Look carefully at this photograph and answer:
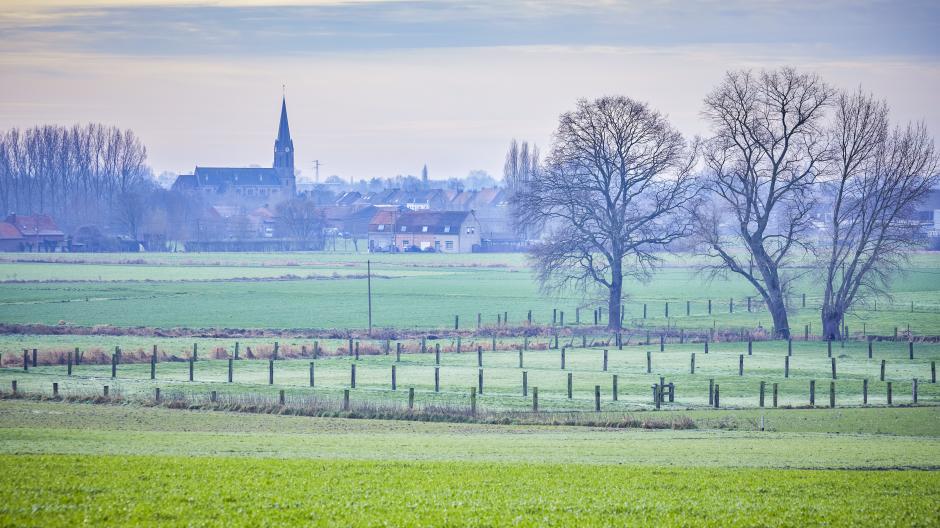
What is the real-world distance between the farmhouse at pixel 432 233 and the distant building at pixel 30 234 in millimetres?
49262

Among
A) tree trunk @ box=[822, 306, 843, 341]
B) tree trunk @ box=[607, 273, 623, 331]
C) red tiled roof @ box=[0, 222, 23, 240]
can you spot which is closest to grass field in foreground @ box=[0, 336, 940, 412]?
tree trunk @ box=[822, 306, 843, 341]

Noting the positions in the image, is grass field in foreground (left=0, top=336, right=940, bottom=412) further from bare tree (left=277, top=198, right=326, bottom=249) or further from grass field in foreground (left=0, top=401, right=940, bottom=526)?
bare tree (left=277, top=198, right=326, bottom=249)

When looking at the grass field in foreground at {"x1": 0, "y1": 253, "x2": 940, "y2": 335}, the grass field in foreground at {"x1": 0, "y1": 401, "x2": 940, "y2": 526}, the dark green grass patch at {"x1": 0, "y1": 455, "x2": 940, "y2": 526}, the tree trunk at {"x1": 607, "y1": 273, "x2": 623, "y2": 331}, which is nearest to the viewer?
the dark green grass patch at {"x1": 0, "y1": 455, "x2": 940, "y2": 526}

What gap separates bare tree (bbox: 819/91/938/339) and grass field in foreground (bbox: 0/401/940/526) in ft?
106

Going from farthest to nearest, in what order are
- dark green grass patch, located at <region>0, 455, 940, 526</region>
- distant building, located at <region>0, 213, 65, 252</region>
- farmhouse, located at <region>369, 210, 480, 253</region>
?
farmhouse, located at <region>369, 210, 480, 253</region>
distant building, located at <region>0, 213, 65, 252</region>
dark green grass patch, located at <region>0, 455, 940, 526</region>

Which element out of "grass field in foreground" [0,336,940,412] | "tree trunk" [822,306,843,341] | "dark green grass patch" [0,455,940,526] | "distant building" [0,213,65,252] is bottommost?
"grass field in foreground" [0,336,940,412]

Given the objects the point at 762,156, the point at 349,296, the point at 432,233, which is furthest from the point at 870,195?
the point at 432,233

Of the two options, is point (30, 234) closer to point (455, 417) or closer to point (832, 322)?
point (832, 322)

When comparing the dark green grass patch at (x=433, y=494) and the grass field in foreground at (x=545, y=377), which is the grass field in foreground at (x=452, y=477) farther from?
the grass field in foreground at (x=545, y=377)

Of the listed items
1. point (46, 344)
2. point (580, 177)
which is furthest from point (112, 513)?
point (580, 177)

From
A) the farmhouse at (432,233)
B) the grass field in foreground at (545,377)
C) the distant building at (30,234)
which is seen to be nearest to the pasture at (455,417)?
the grass field in foreground at (545,377)

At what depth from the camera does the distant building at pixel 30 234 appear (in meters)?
162

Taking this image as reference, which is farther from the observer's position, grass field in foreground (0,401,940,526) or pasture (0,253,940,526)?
pasture (0,253,940,526)

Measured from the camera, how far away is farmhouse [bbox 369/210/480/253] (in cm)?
17012
